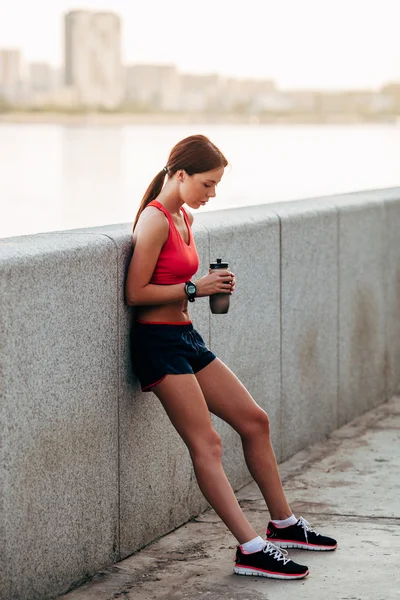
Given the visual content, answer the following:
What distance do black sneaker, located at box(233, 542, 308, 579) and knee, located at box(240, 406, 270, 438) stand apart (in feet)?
1.55

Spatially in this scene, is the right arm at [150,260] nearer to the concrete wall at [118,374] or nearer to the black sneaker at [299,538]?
the concrete wall at [118,374]

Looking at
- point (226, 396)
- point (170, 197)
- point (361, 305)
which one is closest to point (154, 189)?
point (170, 197)

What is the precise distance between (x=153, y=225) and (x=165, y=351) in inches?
19.8

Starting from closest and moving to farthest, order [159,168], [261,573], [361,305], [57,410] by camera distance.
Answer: [57,410] → [261,573] → [361,305] → [159,168]

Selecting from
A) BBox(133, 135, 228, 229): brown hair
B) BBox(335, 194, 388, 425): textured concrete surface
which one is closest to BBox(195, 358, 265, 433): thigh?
BBox(133, 135, 228, 229): brown hair

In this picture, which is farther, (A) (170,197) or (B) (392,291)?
(B) (392,291)

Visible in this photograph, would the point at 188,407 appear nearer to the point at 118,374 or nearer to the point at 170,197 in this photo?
the point at 118,374

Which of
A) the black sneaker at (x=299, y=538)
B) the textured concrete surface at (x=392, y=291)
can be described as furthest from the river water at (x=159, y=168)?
the black sneaker at (x=299, y=538)

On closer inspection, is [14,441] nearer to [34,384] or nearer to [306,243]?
[34,384]

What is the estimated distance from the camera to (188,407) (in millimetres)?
5020

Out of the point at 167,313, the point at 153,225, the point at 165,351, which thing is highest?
the point at 153,225

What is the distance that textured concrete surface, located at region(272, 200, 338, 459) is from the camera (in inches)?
293

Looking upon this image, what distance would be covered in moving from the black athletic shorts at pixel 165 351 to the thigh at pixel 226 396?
0.16ft

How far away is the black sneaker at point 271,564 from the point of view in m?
5.11
